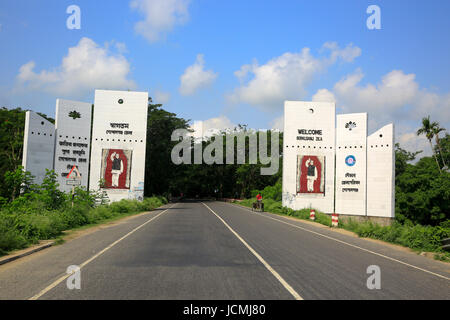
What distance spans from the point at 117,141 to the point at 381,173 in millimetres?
24324

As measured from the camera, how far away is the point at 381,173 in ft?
92.6

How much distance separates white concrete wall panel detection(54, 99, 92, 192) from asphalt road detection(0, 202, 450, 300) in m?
19.0

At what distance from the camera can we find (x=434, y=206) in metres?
37.3

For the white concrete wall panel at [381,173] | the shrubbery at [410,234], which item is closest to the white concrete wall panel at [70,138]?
the shrubbery at [410,234]

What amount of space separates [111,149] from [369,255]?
2837 cm

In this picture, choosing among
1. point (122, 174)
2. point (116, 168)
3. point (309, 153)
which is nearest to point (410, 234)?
point (309, 153)

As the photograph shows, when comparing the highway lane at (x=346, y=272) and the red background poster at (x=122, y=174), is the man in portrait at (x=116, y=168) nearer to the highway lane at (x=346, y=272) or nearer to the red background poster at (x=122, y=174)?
the red background poster at (x=122, y=174)

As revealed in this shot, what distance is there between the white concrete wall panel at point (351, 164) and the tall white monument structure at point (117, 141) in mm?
18866

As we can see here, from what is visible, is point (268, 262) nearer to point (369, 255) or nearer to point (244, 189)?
point (369, 255)

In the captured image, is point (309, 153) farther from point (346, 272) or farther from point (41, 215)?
point (346, 272)

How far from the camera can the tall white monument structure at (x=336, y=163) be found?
92.6 feet

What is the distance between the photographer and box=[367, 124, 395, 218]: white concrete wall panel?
2767 centimetres

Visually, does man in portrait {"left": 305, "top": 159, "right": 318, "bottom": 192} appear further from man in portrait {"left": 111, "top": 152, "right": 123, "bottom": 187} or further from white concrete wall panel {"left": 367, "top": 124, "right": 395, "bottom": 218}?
man in portrait {"left": 111, "top": 152, "right": 123, "bottom": 187}

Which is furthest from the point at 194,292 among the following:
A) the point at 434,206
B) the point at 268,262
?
the point at 434,206
